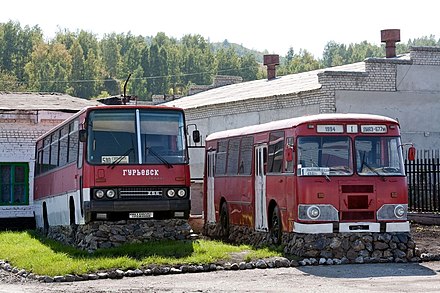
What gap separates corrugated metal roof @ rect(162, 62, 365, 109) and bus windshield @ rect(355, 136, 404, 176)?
13.8 m

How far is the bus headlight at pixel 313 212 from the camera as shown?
18.9m

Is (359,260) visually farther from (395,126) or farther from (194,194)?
(194,194)

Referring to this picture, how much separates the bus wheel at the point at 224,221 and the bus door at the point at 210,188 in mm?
849

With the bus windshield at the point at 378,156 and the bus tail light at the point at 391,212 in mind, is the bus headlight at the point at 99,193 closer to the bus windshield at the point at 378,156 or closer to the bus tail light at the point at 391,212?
the bus windshield at the point at 378,156

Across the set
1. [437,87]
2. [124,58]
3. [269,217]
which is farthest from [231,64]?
[269,217]

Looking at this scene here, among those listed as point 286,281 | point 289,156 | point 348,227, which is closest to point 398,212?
point 348,227

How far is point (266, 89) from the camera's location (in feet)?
135

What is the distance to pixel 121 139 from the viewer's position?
20.5 m

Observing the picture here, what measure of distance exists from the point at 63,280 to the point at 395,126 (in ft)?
24.1

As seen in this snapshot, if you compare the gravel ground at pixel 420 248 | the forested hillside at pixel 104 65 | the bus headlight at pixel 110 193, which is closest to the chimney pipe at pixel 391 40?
the gravel ground at pixel 420 248

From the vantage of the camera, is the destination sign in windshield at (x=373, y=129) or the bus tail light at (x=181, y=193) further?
the bus tail light at (x=181, y=193)

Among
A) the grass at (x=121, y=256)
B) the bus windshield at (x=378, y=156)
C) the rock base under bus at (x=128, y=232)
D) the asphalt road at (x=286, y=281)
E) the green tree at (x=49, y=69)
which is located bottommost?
the asphalt road at (x=286, y=281)

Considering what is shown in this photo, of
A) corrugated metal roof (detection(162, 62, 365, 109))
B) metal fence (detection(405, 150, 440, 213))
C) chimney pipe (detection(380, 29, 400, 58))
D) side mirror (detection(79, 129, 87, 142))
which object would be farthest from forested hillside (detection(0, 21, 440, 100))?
side mirror (detection(79, 129, 87, 142))

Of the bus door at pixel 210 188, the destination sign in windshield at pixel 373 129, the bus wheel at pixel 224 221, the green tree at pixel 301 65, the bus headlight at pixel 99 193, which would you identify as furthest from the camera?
the green tree at pixel 301 65
